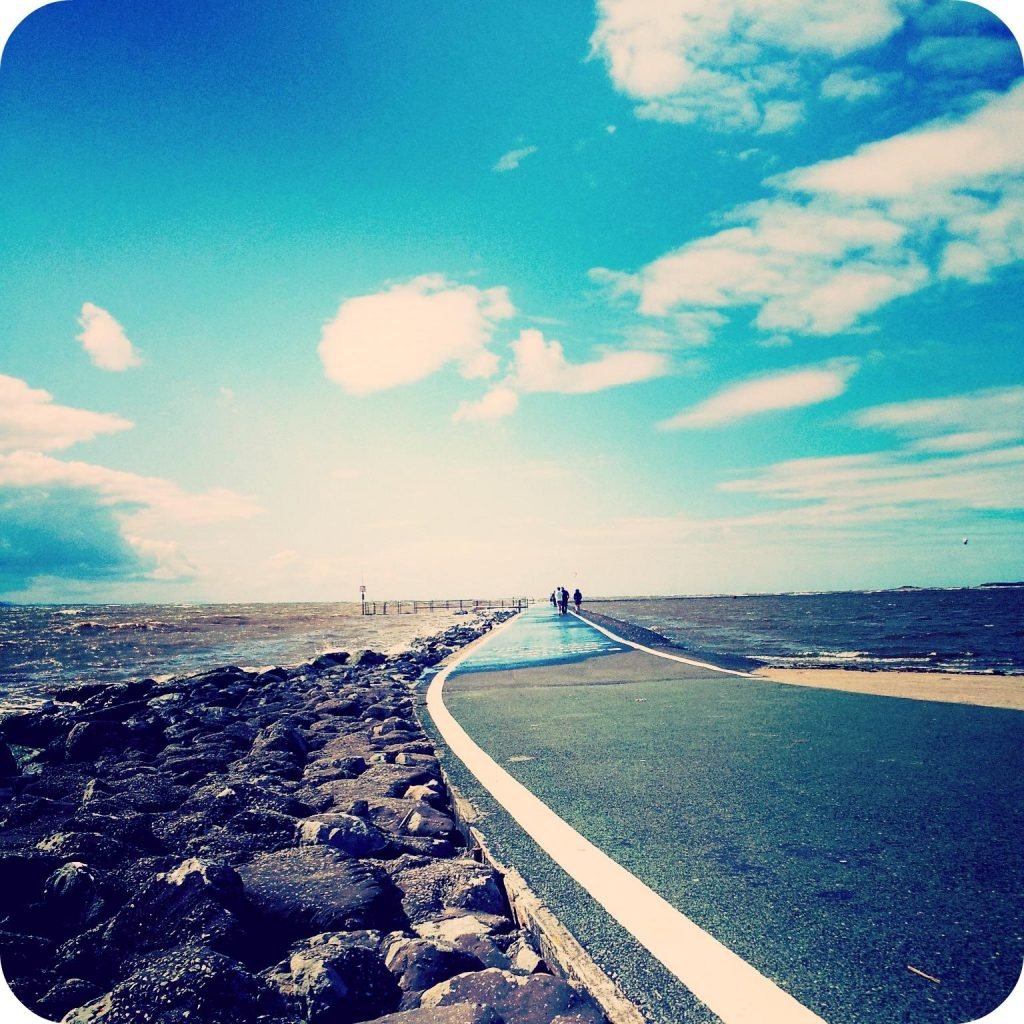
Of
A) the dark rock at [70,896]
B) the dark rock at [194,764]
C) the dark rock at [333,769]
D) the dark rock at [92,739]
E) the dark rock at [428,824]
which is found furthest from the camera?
the dark rock at [92,739]

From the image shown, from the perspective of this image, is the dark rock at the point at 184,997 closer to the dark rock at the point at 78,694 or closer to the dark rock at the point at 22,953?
the dark rock at the point at 22,953

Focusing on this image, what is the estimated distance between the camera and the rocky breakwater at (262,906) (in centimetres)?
188

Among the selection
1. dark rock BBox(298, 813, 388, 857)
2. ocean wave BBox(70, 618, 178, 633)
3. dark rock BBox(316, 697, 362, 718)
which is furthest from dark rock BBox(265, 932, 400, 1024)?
ocean wave BBox(70, 618, 178, 633)

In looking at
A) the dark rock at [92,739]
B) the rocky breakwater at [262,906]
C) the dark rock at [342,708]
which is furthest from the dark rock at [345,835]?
the dark rock at [342,708]

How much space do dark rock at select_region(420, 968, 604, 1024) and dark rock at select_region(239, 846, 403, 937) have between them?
0.61 metres

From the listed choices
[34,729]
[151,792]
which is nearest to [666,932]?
[151,792]

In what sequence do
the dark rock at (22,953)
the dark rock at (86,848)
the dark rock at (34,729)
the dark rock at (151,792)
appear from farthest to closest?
1. the dark rock at (34,729)
2. the dark rock at (151,792)
3. the dark rock at (86,848)
4. the dark rock at (22,953)

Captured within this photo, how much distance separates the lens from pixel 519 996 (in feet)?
6.09

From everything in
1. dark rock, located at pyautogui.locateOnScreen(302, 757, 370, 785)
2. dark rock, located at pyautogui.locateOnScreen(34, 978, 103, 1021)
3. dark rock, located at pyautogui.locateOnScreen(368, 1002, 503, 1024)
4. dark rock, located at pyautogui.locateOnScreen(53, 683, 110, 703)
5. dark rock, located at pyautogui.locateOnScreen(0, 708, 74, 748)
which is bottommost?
dark rock, located at pyautogui.locateOnScreen(53, 683, 110, 703)

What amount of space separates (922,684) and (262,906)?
898 cm

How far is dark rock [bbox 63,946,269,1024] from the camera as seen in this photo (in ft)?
5.93

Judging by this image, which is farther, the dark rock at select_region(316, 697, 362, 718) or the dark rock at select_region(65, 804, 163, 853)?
the dark rock at select_region(316, 697, 362, 718)

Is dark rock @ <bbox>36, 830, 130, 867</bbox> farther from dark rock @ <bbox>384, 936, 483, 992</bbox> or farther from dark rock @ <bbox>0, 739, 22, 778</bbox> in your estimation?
dark rock @ <bbox>0, 739, 22, 778</bbox>

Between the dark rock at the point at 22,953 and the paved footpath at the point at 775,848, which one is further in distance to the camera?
the dark rock at the point at 22,953
